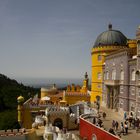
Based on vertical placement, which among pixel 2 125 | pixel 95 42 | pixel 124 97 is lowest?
pixel 2 125

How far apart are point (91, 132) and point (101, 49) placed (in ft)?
57.7

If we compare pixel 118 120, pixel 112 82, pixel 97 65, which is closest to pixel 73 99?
pixel 97 65

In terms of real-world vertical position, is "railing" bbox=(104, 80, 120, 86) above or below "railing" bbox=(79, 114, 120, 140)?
above

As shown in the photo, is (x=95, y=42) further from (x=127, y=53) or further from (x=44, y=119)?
(x=44, y=119)

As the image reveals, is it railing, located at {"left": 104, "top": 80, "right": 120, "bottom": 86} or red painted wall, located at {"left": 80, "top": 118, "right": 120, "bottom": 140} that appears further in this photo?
railing, located at {"left": 104, "top": 80, "right": 120, "bottom": 86}

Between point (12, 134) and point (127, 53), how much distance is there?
16181 mm

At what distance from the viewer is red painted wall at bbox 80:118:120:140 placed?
69.6 ft

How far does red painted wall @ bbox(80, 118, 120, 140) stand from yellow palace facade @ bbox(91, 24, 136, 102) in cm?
1304

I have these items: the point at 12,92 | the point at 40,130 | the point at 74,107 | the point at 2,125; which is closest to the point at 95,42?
the point at 74,107

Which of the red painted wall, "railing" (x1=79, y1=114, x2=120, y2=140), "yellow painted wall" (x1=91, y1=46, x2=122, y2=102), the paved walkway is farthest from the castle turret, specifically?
the red painted wall

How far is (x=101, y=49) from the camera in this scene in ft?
128

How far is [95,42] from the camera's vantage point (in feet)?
135

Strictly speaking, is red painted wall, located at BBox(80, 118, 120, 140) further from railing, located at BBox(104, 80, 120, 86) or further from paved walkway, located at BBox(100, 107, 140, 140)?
railing, located at BBox(104, 80, 120, 86)

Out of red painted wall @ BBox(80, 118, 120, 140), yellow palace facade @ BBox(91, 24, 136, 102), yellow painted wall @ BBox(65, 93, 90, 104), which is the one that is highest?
yellow palace facade @ BBox(91, 24, 136, 102)
